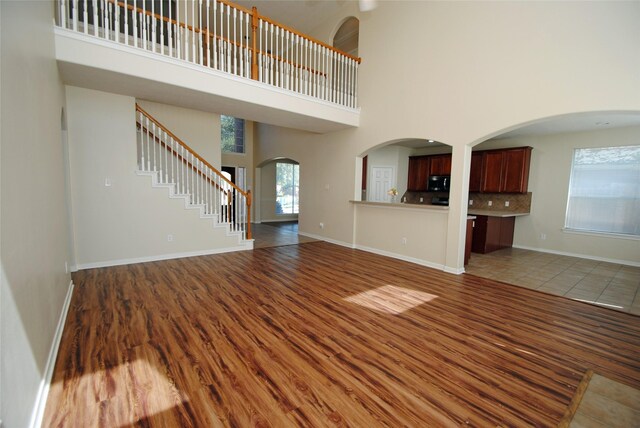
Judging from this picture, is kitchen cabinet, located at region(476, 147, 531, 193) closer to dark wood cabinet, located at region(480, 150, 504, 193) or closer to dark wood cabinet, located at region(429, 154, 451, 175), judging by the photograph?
dark wood cabinet, located at region(480, 150, 504, 193)

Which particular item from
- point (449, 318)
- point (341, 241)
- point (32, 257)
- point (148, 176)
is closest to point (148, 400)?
point (32, 257)

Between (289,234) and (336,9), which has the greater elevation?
(336,9)

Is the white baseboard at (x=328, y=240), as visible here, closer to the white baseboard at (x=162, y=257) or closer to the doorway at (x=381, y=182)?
the white baseboard at (x=162, y=257)

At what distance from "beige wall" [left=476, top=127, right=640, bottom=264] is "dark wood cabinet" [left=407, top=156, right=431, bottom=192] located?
5.73 ft

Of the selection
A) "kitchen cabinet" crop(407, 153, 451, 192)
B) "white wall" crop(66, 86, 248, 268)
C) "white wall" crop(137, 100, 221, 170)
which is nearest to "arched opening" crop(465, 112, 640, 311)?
"kitchen cabinet" crop(407, 153, 451, 192)

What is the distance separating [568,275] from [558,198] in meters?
2.41

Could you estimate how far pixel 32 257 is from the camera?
68.0 inches

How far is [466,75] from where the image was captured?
430 cm

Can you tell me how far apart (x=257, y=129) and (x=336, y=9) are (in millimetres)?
4492

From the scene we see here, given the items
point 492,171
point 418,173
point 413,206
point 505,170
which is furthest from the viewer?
point 418,173

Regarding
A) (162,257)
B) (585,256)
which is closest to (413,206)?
(585,256)

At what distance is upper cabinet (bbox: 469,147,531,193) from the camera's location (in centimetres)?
645

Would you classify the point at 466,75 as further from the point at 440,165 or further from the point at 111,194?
the point at 111,194

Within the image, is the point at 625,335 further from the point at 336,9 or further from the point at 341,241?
the point at 336,9
